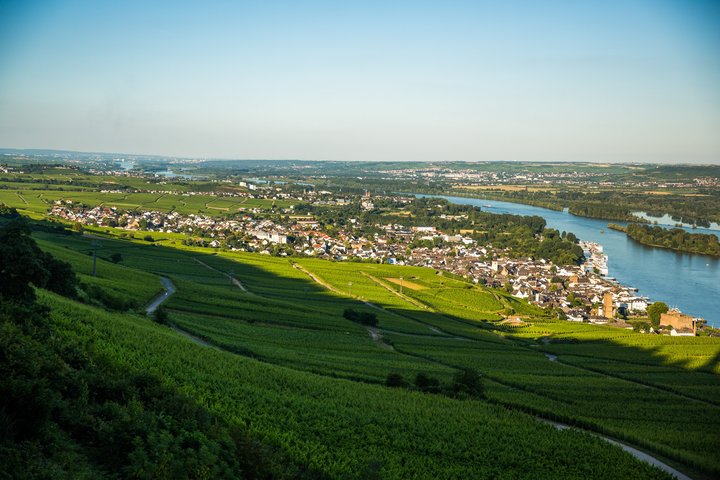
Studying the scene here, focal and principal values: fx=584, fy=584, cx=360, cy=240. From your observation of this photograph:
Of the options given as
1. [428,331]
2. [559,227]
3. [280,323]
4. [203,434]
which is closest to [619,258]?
[559,227]

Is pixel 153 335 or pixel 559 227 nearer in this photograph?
pixel 153 335

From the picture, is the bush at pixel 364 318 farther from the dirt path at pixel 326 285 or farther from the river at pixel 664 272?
the river at pixel 664 272

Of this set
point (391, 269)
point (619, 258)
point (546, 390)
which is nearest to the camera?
point (546, 390)

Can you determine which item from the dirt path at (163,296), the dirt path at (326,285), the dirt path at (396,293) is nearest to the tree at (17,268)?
the dirt path at (163,296)

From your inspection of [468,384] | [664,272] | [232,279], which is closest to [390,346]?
[468,384]

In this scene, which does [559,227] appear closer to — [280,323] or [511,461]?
[280,323]

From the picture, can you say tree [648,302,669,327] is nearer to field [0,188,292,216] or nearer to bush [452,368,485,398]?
bush [452,368,485,398]

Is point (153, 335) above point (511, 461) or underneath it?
above

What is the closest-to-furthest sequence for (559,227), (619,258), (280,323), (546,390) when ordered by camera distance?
(546,390) < (280,323) < (619,258) < (559,227)
